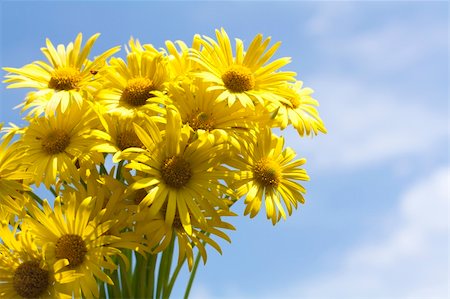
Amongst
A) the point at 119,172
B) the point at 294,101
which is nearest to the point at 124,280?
the point at 119,172

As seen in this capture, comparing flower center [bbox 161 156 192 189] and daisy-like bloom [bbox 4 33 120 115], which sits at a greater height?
daisy-like bloom [bbox 4 33 120 115]

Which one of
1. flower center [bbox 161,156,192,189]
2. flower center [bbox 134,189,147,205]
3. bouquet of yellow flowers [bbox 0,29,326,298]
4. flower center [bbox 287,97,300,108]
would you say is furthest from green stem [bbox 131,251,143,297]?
flower center [bbox 287,97,300,108]

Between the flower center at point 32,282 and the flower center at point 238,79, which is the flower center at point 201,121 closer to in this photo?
the flower center at point 238,79

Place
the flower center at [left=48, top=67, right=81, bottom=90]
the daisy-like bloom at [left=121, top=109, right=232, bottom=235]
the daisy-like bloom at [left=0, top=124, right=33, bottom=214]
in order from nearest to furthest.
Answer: the daisy-like bloom at [left=121, top=109, right=232, bottom=235] → the daisy-like bloom at [left=0, top=124, right=33, bottom=214] → the flower center at [left=48, top=67, right=81, bottom=90]

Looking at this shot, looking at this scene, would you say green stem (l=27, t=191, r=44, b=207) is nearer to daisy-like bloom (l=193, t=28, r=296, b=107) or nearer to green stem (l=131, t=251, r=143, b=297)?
green stem (l=131, t=251, r=143, b=297)

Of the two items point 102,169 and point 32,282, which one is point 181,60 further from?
point 32,282

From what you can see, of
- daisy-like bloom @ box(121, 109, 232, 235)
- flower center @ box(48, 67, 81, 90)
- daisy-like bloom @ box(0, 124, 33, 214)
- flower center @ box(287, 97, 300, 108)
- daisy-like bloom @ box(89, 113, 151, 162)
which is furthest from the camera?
flower center @ box(287, 97, 300, 108)
